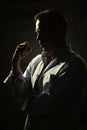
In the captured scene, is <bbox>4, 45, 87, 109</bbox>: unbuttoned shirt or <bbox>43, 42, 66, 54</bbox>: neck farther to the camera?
<bbox>43, 42, 66, 54</bbox>: neck

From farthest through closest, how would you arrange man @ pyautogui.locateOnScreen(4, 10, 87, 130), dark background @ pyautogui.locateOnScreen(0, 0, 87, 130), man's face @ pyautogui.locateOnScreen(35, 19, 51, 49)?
dark background @ pyautogui.locateOnScreen(0, 0, 87, 130), man's face @ pyautogui.locateOnScreen(35, 19, 51, 49), man @ pyautogui.locateOnScreen(4, 10, 87, 130)

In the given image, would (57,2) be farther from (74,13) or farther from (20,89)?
(20,89)

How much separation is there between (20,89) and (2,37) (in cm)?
243

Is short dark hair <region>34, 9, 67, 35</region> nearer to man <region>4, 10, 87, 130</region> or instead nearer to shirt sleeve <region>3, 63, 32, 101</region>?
man <region>4, 10, 87, 130</region>

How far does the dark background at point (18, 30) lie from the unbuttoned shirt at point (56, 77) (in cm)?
222

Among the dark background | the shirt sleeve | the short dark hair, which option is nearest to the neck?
the short dark hair

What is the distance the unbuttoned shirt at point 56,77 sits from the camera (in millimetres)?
2076

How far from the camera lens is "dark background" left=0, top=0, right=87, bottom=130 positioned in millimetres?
4598

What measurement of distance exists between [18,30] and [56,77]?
271 centimetres

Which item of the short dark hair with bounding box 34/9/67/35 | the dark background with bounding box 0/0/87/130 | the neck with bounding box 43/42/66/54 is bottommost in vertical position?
the neck with bounding box 43/42/66/54

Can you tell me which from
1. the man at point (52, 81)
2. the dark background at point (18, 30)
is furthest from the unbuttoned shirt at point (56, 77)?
the dark background at point (18, 30)

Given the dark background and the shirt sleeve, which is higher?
the dark background

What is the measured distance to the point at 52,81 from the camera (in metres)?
2.09

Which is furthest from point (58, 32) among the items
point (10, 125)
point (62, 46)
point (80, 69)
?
point (10, 125)
